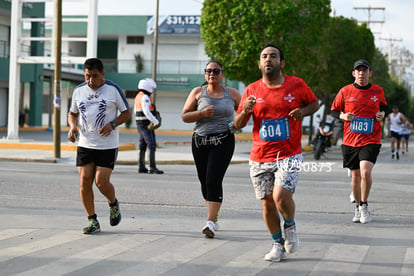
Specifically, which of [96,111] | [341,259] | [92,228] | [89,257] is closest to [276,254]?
[341,259]

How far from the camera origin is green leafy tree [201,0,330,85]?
82.3 feet

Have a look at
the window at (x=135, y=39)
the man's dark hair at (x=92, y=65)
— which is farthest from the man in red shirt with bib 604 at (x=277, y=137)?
the window at (x=135, y=39)

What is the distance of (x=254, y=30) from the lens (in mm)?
25453

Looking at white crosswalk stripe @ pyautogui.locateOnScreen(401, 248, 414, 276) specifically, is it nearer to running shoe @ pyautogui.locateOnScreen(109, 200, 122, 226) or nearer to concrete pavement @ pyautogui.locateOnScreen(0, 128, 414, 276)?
concrete pavement @ pyautogui.locateOnScreen(0, 128, 414, 276)

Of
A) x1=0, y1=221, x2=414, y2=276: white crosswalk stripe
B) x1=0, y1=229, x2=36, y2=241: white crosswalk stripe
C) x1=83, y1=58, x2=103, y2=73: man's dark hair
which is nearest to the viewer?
x1=0, y1=221, x2=414, y2=276: white crosswalk stripe

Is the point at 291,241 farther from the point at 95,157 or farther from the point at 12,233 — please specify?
the point at 12,233

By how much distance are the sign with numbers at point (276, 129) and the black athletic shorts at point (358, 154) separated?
3057mm

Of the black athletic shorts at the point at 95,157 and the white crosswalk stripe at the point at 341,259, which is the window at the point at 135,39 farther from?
the white crosswalk stripe at the point at 341,259

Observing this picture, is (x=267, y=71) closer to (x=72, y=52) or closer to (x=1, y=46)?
(x=1, y=46)

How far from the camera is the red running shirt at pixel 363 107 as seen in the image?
926cm

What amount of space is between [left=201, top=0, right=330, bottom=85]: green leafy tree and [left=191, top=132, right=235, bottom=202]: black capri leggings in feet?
57.2

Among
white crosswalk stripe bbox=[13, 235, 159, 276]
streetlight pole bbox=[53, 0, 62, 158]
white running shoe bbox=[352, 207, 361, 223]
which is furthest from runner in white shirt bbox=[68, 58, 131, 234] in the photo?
streetlight pole bbox=[53, 0, 62, 158]

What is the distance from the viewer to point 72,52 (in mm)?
56594

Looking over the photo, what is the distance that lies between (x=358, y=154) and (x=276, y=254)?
3347 mm
